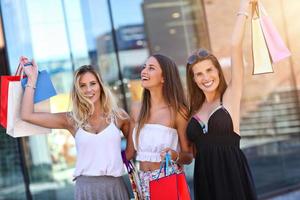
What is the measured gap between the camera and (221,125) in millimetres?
3062

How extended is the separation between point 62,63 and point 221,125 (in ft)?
16.0

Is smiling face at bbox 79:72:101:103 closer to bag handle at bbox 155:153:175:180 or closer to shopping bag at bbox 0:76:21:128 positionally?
shopping bag at bbox 0:76:21:128

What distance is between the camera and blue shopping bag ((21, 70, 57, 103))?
11.2ft

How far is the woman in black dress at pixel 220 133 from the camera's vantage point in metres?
3.08

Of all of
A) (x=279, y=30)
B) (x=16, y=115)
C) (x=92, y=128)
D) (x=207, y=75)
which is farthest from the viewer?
(x=279, y=30)

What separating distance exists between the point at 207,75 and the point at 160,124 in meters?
0.45

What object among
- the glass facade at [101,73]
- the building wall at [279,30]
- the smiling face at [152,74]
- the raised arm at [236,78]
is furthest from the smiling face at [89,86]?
the building wall at [279,30]

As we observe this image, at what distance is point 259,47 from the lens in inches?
129

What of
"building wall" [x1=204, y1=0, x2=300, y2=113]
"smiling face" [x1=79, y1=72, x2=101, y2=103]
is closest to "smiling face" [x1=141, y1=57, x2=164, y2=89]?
"smiling face" [x1=79, y1=72, x2=101, y2=103]

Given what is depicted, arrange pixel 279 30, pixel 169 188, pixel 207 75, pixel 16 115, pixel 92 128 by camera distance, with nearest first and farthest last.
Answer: pixel 169 188 → pixel 207 75 → pixel 92 128 → pixel 16 115 → pixel 279 30

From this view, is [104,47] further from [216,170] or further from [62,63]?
[216,170]

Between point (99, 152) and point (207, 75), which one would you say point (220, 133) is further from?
point (99, 152)

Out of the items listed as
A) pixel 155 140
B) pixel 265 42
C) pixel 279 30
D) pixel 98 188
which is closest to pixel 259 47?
pixel 265 42

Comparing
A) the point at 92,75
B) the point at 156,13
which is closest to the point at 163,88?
the point at 92,75
